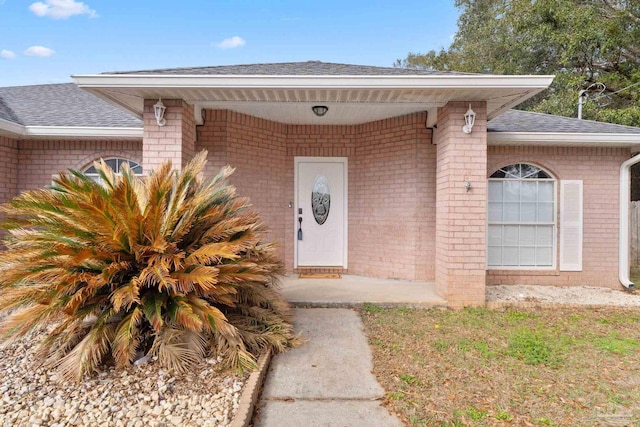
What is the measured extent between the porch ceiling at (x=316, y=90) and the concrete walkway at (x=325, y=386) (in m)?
3.02

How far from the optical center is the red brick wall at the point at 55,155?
6.23 metres

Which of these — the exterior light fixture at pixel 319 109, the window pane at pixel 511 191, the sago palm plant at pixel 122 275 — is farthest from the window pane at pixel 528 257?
the sago palm plant at pixel 122 275

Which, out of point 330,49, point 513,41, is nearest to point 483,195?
point 513,41

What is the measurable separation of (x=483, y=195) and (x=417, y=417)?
3288 mm

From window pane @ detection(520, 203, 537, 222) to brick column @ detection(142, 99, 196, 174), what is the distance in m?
5.87

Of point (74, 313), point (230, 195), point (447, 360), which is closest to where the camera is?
point (74, 313)

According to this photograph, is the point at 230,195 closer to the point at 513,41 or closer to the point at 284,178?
the point at 284,178

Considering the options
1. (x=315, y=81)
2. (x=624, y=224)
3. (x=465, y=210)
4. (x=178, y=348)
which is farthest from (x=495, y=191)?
(x=178, y=348)

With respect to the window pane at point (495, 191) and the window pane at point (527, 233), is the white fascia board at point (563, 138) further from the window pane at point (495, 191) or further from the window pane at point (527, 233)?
the window pane at point (527, 233)

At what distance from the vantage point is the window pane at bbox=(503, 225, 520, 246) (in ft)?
20.8

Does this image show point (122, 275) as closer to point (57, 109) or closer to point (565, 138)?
point (57, 109)

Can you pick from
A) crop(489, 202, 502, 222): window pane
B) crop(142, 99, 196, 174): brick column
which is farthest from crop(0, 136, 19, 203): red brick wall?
crop(489, 202, 502, 222): window pane

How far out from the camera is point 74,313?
2.73 m

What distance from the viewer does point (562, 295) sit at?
5605 mm
